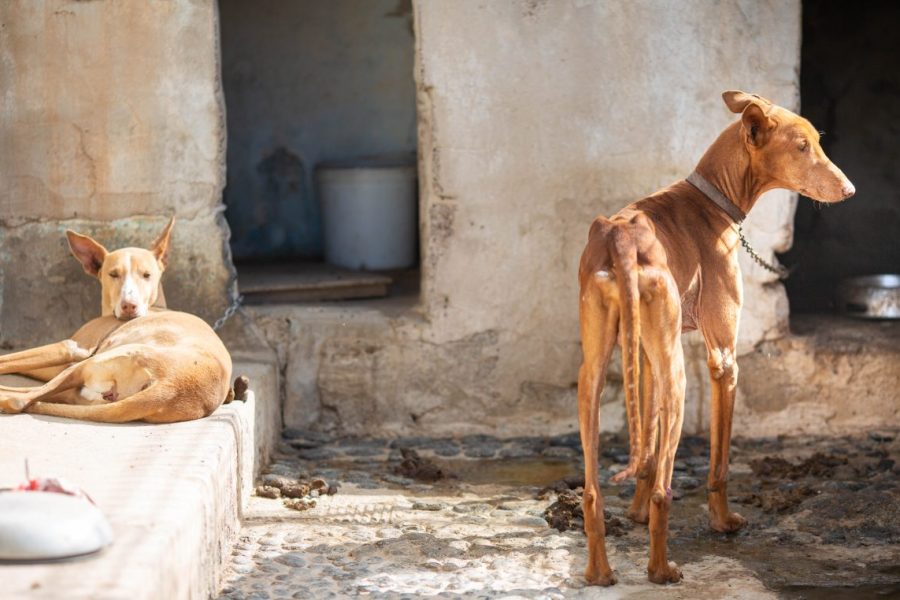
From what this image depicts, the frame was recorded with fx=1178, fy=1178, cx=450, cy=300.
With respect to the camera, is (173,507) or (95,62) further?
(95,62)

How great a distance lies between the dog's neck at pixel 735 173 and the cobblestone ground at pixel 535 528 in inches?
53.7

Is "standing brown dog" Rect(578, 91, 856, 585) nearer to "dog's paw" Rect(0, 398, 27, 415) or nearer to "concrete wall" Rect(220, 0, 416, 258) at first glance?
"dog's paw" Rect(0, 398, 27, 415)

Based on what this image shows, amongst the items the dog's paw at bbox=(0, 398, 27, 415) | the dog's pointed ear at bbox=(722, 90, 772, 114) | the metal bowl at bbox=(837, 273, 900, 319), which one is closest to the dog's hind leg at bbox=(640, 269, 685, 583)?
the dog's pointed ear at bbox=(722, 90, 772, 114)

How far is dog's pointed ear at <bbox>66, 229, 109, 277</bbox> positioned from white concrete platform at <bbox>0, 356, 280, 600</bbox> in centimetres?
100

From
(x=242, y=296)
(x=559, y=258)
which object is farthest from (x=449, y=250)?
(x=242, y=296)

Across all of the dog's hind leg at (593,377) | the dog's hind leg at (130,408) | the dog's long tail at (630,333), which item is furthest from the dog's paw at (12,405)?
the dog's long tail at (630,333)

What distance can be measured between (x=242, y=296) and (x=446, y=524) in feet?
7.88

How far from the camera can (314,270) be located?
304 inches

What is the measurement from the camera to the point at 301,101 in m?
8.67

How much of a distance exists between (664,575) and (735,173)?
1.71 metres

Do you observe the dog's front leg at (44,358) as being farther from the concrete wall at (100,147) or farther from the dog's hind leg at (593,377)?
the dog's hind leg at (593,377)

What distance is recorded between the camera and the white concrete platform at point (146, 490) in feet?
9.77

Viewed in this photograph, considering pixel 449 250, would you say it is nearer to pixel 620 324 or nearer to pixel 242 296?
pixel 242 296

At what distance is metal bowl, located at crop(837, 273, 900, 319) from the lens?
6695 millimetres
